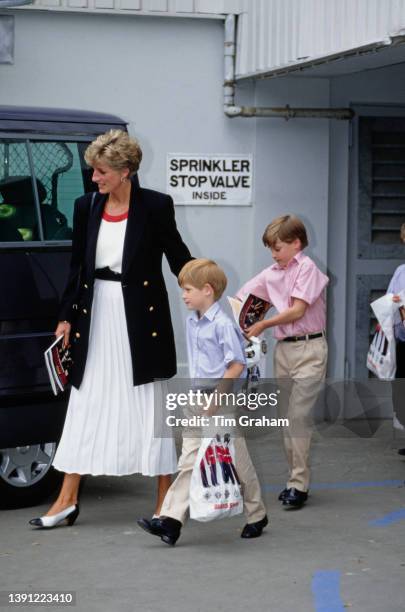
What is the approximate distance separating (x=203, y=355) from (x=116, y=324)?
566 mm

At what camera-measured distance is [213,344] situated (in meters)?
6.60

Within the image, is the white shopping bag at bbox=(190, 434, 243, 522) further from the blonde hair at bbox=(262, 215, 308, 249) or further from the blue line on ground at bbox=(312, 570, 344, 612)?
the blonde hair at bbox=(262, 215, 308, 249)

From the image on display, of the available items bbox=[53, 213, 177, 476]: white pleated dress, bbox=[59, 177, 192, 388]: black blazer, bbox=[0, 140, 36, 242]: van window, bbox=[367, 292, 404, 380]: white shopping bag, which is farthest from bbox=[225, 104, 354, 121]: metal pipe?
bbox=[53, 213, 177, 476]: white pleated dress

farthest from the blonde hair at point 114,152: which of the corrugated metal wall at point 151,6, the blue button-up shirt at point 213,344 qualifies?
the corrugated metal wall at point 151,6

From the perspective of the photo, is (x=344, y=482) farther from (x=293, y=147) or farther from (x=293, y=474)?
(x=293, y=147)

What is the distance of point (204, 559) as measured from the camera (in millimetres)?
6473

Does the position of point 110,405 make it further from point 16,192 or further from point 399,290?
point 399,290

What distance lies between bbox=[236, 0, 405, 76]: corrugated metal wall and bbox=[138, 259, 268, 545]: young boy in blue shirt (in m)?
2.29

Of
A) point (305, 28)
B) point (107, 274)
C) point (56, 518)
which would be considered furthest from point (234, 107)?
point (56, 518)

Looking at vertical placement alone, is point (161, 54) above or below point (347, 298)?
above

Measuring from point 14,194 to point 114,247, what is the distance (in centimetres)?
79

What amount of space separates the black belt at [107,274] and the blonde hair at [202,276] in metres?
0.41

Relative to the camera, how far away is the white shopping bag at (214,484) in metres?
6.48

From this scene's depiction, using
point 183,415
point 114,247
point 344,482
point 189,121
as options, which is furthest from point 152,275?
point 189,121
